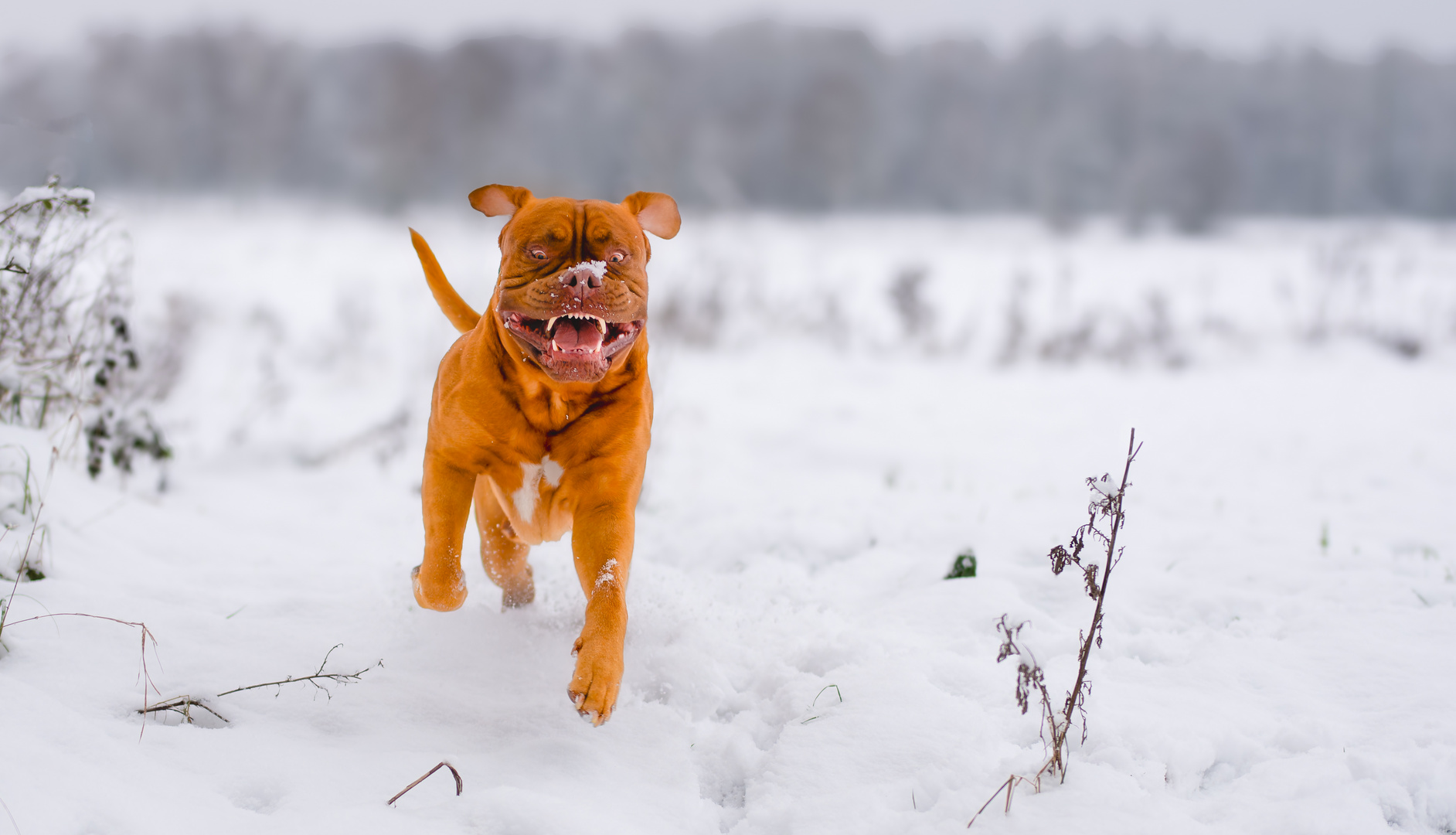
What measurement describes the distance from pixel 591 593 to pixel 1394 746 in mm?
1599

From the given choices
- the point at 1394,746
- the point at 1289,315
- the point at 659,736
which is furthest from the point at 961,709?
the point at 1289,315

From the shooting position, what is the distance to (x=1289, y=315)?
30.5ft

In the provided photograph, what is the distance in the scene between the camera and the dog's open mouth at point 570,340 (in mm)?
1619

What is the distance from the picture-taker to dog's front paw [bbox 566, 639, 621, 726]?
1.50 metres

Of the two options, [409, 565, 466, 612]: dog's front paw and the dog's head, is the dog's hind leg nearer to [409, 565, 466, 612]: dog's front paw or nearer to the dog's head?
[409, 565, 466, 612]: dog's front paw

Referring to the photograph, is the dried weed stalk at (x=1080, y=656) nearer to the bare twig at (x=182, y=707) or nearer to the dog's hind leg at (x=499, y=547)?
the dog's hind leg at (x=499, y=547)

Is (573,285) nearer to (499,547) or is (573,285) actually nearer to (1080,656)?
(499,547)

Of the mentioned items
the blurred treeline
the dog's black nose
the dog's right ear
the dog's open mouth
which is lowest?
the dog's open mouth

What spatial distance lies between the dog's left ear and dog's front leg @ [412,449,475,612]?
0.71m

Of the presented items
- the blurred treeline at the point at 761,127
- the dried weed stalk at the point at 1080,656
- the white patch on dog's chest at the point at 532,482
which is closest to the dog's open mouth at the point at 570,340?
the white patch on dog's chest at the point at 532,482

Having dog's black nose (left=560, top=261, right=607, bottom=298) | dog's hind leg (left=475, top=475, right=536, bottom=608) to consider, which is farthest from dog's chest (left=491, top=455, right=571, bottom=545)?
dog's black nose (left=560, top=261, right=607, bottom=298)

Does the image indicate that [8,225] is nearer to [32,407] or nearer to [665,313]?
[32,407]

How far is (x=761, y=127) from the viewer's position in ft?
80.3

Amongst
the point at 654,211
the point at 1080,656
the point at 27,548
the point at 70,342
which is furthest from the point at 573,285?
the point at 70,342
